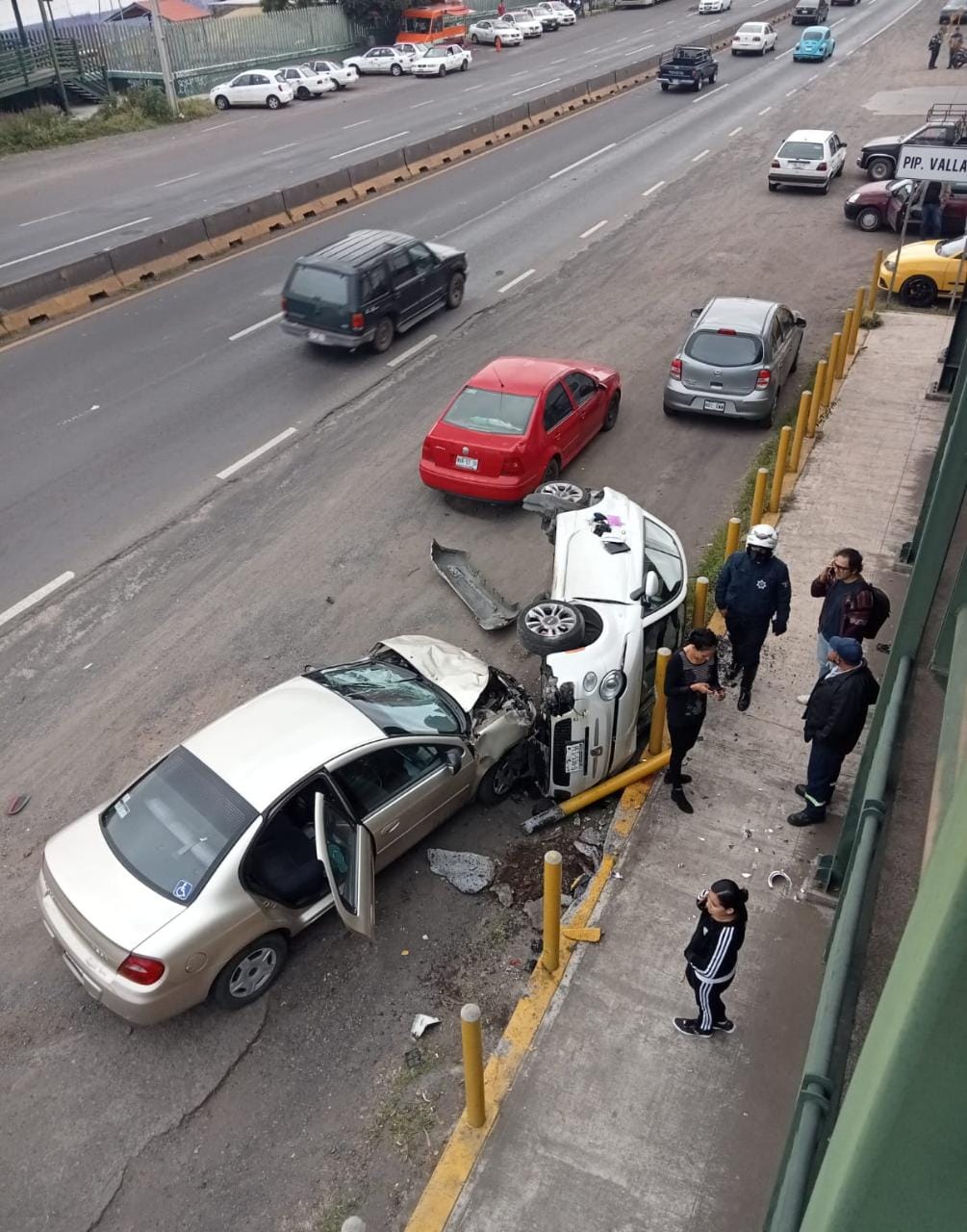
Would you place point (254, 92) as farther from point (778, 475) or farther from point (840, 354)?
point (778, 475)

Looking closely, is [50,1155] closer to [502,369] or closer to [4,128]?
[502,369]

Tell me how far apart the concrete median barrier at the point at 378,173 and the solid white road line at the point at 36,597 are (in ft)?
58.2

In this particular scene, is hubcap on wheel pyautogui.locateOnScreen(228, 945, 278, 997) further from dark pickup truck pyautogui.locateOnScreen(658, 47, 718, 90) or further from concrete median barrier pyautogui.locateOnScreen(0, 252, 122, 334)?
dark pickup truck pyautogui.locateOnScreen(658, 47, 718, 90)

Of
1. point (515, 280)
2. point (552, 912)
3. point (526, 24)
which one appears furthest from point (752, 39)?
point (552, 912)

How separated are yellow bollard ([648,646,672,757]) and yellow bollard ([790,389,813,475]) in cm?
499

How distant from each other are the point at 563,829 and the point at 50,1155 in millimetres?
3821

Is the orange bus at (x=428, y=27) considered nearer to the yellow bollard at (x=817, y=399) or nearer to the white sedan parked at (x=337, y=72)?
the white sedan parked at (x=337, y=72)

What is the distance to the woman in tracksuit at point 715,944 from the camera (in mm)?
4738

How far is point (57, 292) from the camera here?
57.4 feet

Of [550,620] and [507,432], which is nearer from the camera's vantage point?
[550,620]

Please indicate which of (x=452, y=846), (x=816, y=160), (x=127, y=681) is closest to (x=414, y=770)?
(x=452, y=846)

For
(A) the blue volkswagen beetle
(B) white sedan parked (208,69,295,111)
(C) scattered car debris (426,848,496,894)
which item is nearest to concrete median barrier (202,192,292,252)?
(C) scattered car debris (426,848,496,894)

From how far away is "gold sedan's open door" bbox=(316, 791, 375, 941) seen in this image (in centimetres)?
498

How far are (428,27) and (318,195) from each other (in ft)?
107
